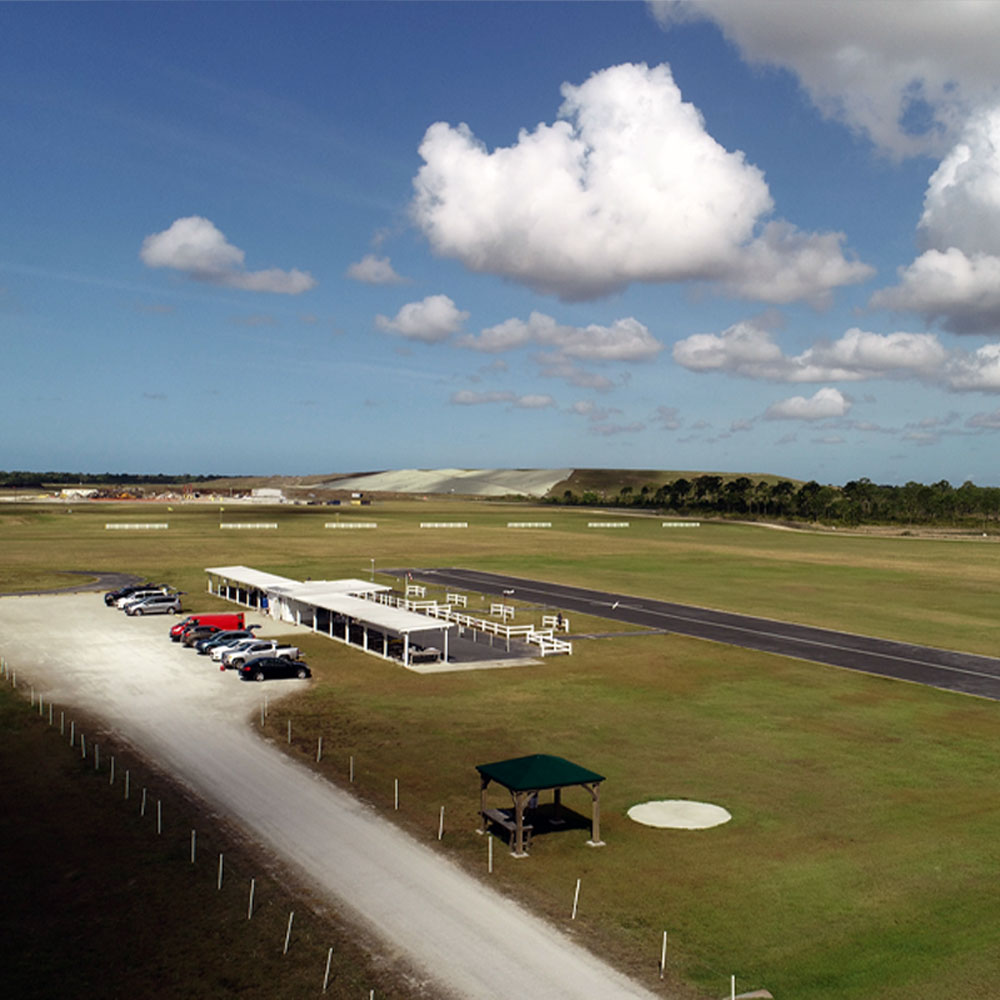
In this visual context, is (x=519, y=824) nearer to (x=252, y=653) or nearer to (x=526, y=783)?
(x=526, y=783)

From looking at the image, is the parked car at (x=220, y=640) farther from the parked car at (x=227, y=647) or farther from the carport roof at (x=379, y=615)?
the carport roof at (x=379, y=615)

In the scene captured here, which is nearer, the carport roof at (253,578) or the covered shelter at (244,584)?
the carport roof at (253,578)

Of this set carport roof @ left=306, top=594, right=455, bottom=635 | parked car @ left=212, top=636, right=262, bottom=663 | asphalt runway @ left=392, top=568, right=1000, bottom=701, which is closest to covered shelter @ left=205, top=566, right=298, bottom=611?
carport roof @ left=306, top=594, right=455, bottom=635

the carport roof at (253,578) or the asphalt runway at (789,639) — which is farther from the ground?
the carport roof at (253,578)

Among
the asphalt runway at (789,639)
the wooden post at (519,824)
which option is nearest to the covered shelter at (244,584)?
the asphalt runway at (789,639)

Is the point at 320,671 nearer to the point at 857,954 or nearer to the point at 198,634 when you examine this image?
the point at 198,634

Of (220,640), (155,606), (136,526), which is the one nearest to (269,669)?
(220,640)

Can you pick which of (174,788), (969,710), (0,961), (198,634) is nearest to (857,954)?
(0,961)

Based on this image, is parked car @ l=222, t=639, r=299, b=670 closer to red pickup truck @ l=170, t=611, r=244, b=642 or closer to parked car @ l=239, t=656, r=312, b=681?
parked car @ l=239, t=656, r=312, b=681
